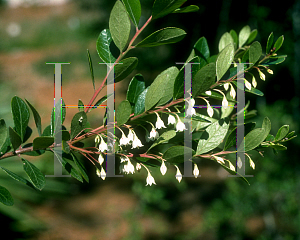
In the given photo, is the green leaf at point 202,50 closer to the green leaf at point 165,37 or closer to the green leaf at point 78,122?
the green leaf at point 165,37

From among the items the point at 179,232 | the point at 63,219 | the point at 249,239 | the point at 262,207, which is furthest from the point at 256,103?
the point at 63,219

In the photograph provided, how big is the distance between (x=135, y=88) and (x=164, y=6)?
14cm

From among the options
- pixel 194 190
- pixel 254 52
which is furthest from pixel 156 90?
pixel 194 190

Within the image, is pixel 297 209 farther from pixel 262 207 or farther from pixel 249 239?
pixel 249 239

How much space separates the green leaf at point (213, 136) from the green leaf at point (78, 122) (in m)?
0.18

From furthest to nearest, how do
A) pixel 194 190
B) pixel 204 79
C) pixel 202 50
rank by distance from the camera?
1. pixel 194 190
2. pixel 202 50
3. pixel 204 79

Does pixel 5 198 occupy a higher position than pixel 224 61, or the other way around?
pixel 224 61

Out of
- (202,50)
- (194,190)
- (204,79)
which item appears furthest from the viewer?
(194,190)

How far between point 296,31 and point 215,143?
156cm

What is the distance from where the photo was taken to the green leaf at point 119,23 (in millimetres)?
398

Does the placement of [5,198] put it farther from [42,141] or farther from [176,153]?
[176,153]

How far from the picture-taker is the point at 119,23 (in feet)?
1.33

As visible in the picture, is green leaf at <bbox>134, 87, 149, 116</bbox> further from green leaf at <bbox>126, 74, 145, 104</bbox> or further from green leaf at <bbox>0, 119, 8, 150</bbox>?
green leaf at <bbox>0, 119, 8, 150</bbox>

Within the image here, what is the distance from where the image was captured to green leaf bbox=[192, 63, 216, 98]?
36cm
